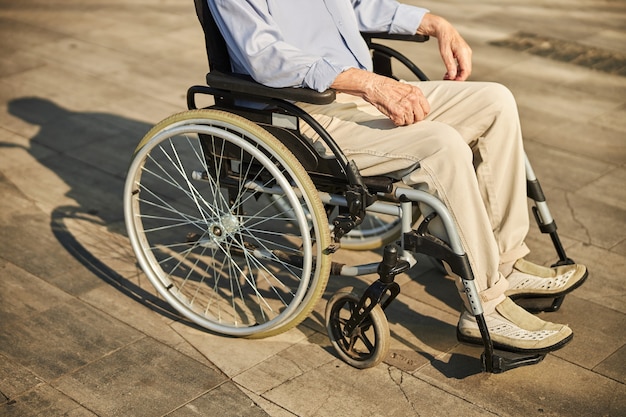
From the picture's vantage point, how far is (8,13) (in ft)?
25.9

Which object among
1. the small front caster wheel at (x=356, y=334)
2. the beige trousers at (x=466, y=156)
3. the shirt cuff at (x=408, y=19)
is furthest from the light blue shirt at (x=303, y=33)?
the small front caster wheel at (x=356, y=334)

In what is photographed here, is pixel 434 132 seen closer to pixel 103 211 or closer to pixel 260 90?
pixel 260 90

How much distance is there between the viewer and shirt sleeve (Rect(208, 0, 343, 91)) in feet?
9.87

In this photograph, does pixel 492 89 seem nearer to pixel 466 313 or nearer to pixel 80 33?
pixel 466 313

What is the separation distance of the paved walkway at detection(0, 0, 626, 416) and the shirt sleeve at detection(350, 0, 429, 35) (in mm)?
1021

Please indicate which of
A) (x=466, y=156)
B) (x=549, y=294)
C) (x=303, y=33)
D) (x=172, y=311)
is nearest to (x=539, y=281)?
(x=549, y=294)

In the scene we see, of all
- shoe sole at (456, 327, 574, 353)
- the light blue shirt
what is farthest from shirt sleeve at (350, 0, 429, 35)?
shoe sole at (456, 327, 574, 353)

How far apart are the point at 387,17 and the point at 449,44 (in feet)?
0.89

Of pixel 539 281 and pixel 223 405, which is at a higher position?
pixel 539 281

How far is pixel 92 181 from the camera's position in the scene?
477cm

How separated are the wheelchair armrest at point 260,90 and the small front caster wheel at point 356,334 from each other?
0.70 metres

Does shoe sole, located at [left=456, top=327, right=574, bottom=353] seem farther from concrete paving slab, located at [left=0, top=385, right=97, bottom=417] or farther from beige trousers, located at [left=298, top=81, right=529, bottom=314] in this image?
concrete paving slab, located at [left=0, top=385, right=97, bottom=417]

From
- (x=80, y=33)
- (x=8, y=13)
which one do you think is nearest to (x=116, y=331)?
(x=80, y=33)

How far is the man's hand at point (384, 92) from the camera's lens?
3.04 meters
